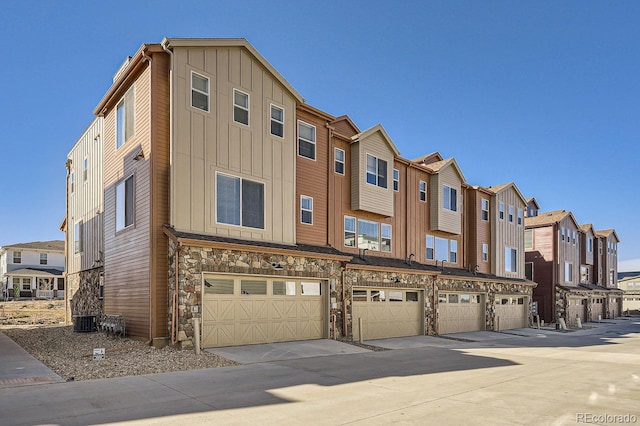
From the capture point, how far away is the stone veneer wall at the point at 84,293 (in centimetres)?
1986

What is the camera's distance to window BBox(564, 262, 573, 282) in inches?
1550

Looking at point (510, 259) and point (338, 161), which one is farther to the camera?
point (510, 259)

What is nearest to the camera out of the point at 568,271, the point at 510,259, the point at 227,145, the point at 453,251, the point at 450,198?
the point at 227,145

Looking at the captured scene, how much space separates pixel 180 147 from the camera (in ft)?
48.9

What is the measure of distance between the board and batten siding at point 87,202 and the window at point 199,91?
296 inches

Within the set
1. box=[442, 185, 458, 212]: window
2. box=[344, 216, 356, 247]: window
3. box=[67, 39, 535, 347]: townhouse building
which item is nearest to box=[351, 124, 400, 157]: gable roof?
box=[67, 39, 535, 347]: townhouse building

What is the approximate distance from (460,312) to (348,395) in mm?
17896

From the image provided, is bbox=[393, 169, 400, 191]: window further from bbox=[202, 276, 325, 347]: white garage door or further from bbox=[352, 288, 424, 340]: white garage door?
bbox=[202, 276, 325, 347]: white garage door

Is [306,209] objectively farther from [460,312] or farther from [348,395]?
[460,312]

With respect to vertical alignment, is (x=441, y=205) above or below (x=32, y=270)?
above

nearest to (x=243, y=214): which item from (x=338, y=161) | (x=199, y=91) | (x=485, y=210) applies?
(x=199, y=91)

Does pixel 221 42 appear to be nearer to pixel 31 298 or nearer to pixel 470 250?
pixel 470 250

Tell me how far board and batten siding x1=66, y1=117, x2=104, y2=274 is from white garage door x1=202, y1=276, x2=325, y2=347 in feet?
25.1

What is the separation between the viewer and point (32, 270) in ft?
165
